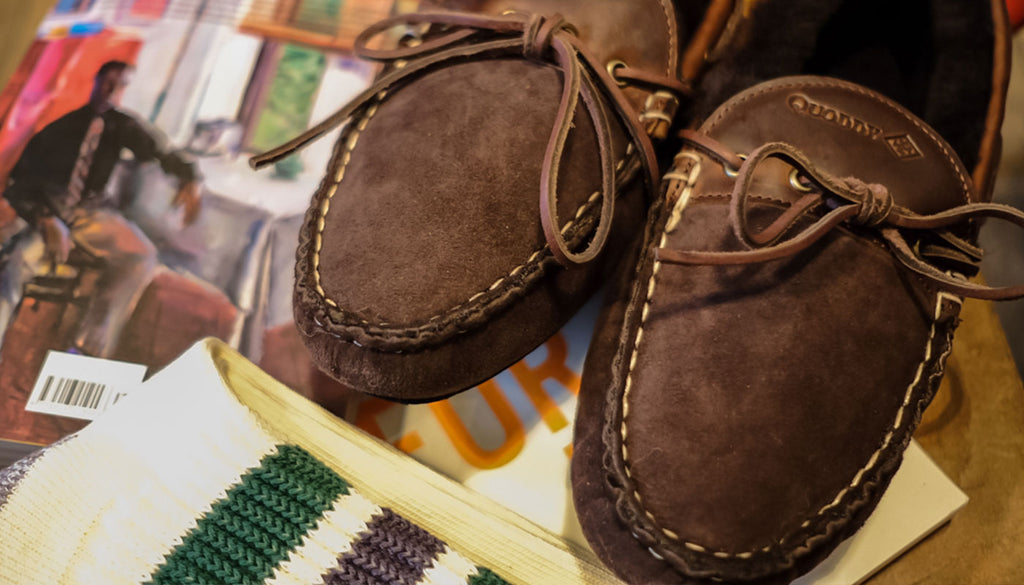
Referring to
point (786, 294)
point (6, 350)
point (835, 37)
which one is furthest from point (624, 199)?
point (6, 350)

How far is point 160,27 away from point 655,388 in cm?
60

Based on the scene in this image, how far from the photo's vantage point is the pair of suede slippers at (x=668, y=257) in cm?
38

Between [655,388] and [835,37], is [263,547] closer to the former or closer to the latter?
[655,388]

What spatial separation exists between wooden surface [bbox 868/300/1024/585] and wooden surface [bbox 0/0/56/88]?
92 cm

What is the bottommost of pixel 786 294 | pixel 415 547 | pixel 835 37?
pixel 415 547

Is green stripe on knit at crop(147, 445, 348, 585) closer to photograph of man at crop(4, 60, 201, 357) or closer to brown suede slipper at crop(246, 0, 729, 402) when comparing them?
brown suede slipper at crop(246, 0, 729, 402)

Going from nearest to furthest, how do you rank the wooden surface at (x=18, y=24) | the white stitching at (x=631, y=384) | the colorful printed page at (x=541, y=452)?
the white stitching at (x=631, y=384), the colorful printed page at (x=541, y=452), the wooden surface at (x=18, y=24)

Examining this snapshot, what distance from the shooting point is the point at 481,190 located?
0.42 meters

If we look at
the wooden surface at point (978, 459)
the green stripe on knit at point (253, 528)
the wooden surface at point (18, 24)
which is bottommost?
the wooden surface at point (978, 459)

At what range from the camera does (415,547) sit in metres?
0.39

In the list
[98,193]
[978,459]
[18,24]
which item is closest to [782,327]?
[978,459]

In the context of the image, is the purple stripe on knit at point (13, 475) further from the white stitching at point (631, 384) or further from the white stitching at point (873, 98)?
→ the white stitching at point (873, 98)

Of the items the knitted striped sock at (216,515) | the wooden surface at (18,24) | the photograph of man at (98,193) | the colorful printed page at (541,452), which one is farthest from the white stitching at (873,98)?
the wooden surface at (18,24)

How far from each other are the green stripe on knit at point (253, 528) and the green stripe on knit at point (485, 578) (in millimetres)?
85
